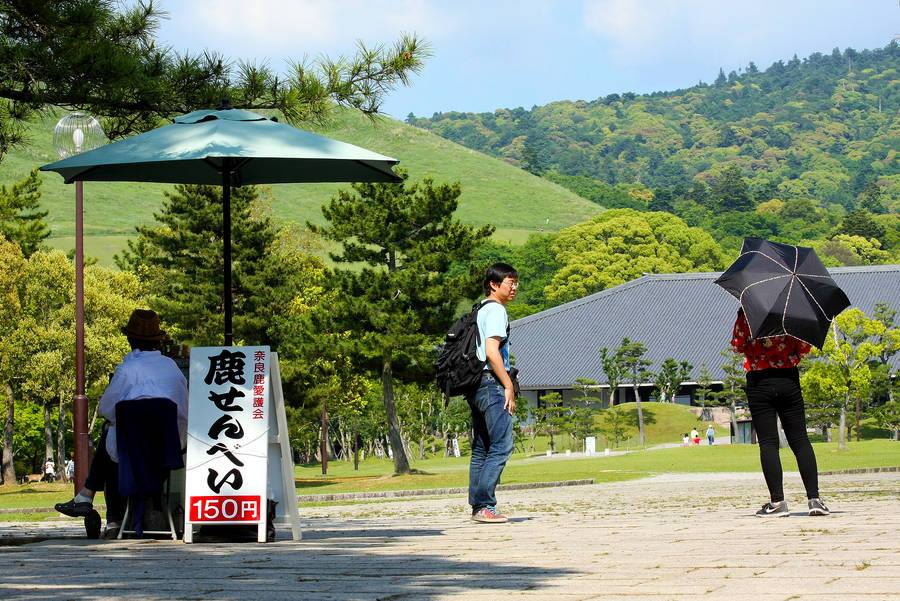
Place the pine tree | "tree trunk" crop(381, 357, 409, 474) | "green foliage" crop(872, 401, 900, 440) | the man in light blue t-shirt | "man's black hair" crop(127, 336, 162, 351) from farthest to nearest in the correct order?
"green foliage" crop(872, 401, 900, 440) → "tree trunk" crop(381, 357, 409, 474) → the pine tree → the man in light blue t-shirt → "man's black hair" crop(127, 336, 162, 351)

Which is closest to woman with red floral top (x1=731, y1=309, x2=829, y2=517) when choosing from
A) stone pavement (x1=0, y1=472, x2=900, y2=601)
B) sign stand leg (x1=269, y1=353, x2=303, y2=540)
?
stone pavement (x1=0, y1=472, x2=900, y2=601)

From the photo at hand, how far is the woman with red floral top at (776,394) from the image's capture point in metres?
9.06

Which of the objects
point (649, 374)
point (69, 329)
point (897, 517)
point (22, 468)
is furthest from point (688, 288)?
point (897, 517)

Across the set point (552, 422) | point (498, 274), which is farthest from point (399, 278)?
point (498, 274)

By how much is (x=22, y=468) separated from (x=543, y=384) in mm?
26928

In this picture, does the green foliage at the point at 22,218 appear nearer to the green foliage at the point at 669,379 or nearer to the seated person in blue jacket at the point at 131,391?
the green foliage at the point at 669,379

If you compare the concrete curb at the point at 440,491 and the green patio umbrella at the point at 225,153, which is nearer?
the green patio umbrella at the point at 225,153

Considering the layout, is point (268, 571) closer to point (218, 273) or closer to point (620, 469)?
point (620, 469)

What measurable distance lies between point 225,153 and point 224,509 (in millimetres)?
2111

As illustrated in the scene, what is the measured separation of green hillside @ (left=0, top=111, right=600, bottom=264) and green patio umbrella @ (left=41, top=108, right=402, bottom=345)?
100 m

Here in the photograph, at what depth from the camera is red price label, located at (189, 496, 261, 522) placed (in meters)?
7.84

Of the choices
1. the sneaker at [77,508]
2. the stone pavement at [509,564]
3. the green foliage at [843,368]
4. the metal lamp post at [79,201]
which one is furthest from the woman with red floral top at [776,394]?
the green foliage at [843,368]

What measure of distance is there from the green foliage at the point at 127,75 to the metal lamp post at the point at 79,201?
611 mm

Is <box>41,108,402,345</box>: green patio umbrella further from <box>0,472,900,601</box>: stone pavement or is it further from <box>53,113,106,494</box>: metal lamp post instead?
<box>0,472,900,601</box>: stone pavement
